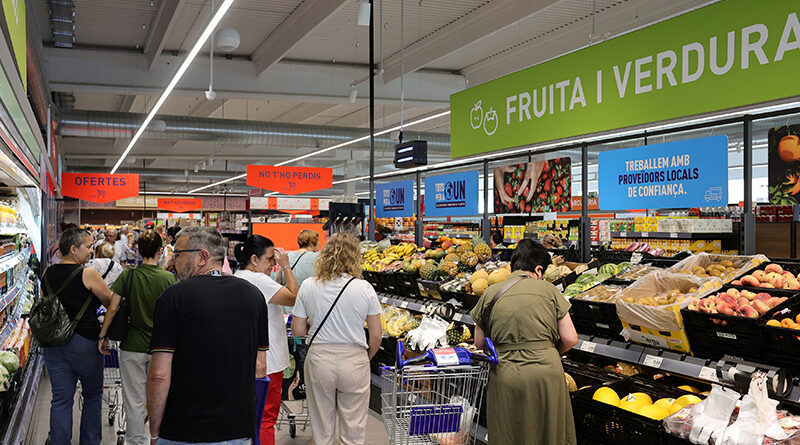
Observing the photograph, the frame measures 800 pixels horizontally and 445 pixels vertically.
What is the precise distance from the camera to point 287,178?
51.3 ft

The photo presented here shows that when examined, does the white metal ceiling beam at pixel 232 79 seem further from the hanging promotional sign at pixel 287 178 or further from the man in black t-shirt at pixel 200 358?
the man in black t-shirt at pixel 200 358

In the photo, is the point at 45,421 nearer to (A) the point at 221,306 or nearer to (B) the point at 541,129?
(A) the point at 221,306

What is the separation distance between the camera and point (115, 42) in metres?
11.1

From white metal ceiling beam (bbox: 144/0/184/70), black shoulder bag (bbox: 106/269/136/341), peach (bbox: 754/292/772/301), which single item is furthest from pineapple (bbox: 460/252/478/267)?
white metal ceiling beam (bbox: 144/0/184/70)

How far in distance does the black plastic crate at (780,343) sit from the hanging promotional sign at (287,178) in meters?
12.8

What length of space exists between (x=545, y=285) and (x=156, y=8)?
825cm

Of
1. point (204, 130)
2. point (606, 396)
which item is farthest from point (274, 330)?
point (204, 130)

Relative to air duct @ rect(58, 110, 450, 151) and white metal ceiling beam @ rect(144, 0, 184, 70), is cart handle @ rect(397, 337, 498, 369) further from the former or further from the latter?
air duct @ rect(58, 110, 450, 151)

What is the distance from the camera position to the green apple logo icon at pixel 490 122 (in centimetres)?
607

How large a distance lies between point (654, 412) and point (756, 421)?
52cm

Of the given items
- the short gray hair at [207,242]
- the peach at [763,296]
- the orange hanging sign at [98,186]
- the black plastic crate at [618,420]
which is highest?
the orange hanging sign at [98,186]

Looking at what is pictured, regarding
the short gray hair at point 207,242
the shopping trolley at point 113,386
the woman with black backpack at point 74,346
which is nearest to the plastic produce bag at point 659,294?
the short gray hair at point 207,242

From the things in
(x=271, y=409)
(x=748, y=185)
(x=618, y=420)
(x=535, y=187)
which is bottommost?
(x=271, y=409)

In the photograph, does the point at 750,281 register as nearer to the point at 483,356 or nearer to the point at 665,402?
the point at 665,402
